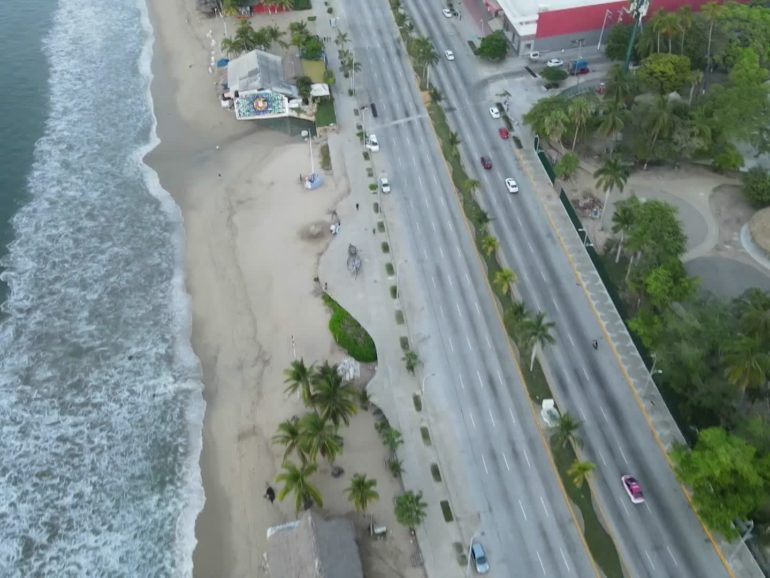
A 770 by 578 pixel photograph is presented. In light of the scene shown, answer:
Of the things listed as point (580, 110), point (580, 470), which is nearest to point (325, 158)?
point (580, 110)

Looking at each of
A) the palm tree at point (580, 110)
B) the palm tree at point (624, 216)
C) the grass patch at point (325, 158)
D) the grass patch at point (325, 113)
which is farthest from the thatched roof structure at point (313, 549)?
the grass patch at point (325, 113)

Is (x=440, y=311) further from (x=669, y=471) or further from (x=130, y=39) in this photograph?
(x=130, y=39)

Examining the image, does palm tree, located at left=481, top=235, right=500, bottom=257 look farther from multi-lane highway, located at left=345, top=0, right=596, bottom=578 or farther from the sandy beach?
the sandy beach

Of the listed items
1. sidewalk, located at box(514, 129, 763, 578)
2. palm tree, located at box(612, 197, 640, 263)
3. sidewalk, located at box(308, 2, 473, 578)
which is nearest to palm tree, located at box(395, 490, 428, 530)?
sidewalk, located at box(308, 2, 473, 578)

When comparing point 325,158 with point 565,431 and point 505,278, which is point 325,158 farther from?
point 565,431

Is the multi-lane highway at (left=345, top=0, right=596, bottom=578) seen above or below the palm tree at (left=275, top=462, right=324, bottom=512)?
below

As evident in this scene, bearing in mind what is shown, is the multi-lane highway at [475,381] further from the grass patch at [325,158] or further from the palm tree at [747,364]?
the palm tree at [747,364]
